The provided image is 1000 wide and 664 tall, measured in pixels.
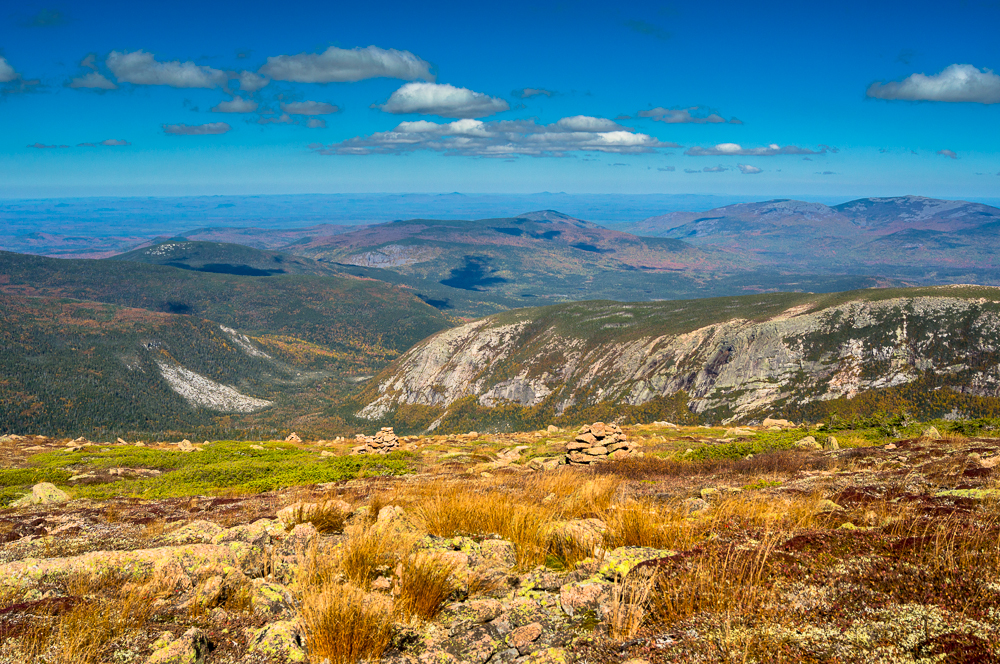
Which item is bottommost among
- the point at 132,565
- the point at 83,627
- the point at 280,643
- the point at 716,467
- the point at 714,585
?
the point at 716,467

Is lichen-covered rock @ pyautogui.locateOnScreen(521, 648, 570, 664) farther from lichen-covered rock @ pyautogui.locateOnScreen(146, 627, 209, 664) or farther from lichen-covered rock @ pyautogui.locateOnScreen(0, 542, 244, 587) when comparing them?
lichen-covered rock @ pyautogui.locateOnScreen(0, 542, 244, 587)

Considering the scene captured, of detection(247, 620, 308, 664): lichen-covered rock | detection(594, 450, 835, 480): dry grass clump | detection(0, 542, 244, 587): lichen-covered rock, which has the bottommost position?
detection(594, 450, 835, 480): dry grass clump

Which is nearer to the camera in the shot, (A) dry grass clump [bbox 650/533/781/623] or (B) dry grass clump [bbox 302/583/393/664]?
(B) dry grass clump [bbox 302/583/393/664]

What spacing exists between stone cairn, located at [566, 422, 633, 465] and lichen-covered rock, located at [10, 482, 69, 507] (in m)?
29.0

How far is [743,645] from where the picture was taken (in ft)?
17.6

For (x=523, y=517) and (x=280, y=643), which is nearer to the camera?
(x=280, y=643)

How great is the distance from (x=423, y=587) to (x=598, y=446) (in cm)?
2901

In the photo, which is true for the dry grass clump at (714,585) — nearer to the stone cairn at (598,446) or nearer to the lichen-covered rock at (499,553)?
the lichen-covered rock at (499,553)

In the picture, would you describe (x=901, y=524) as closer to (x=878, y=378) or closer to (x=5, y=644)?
(x=5, y=644)

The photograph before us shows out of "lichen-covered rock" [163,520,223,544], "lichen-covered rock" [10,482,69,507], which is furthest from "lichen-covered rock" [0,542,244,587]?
"lichen-covered rock" [10,482,69,507]

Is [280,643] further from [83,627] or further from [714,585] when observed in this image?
[714,585]

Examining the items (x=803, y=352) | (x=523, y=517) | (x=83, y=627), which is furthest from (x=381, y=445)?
(x=803, y=352)

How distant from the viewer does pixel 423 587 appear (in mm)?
7652

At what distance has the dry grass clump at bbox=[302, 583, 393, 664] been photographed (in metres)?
6.23
